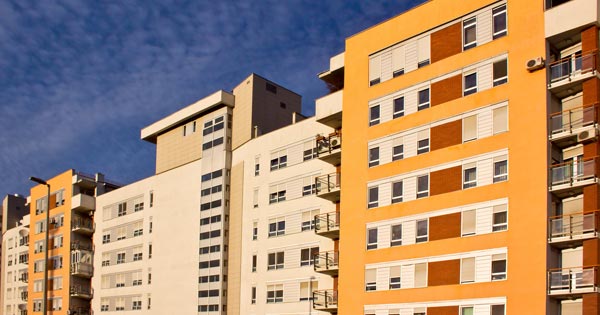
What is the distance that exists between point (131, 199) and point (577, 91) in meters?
51.8

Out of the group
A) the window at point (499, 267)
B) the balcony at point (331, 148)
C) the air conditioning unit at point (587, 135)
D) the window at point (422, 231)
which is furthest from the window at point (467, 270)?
the balcony at point (331, 148)

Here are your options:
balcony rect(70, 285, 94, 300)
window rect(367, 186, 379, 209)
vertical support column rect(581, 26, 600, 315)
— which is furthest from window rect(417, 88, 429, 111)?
balcony rect(70, 285, 94, 300)

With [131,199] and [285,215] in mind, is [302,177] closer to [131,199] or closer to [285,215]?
[285,215]

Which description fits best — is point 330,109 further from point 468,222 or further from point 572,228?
point 572,228

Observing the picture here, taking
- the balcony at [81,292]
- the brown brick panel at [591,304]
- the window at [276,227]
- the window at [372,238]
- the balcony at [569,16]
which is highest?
the balcony at [569,16]

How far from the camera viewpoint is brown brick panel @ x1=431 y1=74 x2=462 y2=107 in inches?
1743

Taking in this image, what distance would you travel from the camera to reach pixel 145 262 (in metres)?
75.7

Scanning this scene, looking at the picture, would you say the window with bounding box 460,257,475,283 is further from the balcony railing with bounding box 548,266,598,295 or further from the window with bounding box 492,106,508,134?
the window with bounding box 492,106,508,134

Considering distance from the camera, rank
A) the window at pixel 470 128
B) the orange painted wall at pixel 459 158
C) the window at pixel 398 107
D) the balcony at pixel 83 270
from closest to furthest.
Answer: the orange painted wall at pixel 459 158
the window at pixel 470 128
the window at pixel 398 107
the balcony at pixel 83 270

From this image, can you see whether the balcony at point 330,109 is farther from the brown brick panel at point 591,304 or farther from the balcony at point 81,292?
the balcony at point 81,292

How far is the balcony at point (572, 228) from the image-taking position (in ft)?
119

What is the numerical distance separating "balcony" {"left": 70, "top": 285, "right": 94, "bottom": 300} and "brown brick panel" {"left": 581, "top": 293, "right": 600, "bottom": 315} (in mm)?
61145

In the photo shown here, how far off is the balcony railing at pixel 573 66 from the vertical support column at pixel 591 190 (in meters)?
0.21

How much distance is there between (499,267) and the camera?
39969 mm
